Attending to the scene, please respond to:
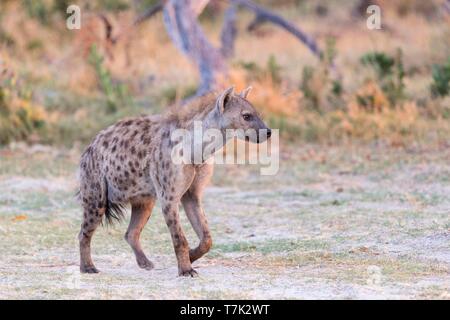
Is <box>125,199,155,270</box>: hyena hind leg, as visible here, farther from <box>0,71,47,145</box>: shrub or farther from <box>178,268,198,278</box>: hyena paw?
<box>0,71,47,145</box>: shrub

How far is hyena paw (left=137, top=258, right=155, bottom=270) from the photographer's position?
26.0 ft

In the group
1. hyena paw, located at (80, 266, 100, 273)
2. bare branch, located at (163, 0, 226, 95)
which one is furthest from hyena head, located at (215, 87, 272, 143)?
bare branch, located at (163, 0, 226, 95)

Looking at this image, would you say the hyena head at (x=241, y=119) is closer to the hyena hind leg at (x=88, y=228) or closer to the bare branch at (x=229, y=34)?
the hyena hind leg at (x=88, y=228)

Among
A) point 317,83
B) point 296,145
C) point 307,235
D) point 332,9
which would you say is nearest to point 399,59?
point 317,83

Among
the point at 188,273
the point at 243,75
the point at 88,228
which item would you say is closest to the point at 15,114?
the point at 243,75

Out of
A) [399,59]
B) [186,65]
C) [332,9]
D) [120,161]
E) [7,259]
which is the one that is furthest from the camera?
[332,9]

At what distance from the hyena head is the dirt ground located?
94 centimetres

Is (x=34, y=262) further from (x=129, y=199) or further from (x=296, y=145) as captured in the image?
(x=296, y=145)

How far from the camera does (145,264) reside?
7.96 meters

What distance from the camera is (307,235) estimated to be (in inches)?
357

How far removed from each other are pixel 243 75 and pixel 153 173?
26.3 feet

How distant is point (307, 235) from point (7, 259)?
248cm

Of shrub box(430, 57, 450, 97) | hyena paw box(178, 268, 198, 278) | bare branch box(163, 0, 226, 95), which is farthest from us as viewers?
bare branch box(163, 0, 226, 95)

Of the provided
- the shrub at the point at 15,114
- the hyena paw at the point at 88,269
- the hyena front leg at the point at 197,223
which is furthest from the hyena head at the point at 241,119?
the shrub at the point at 15,114
